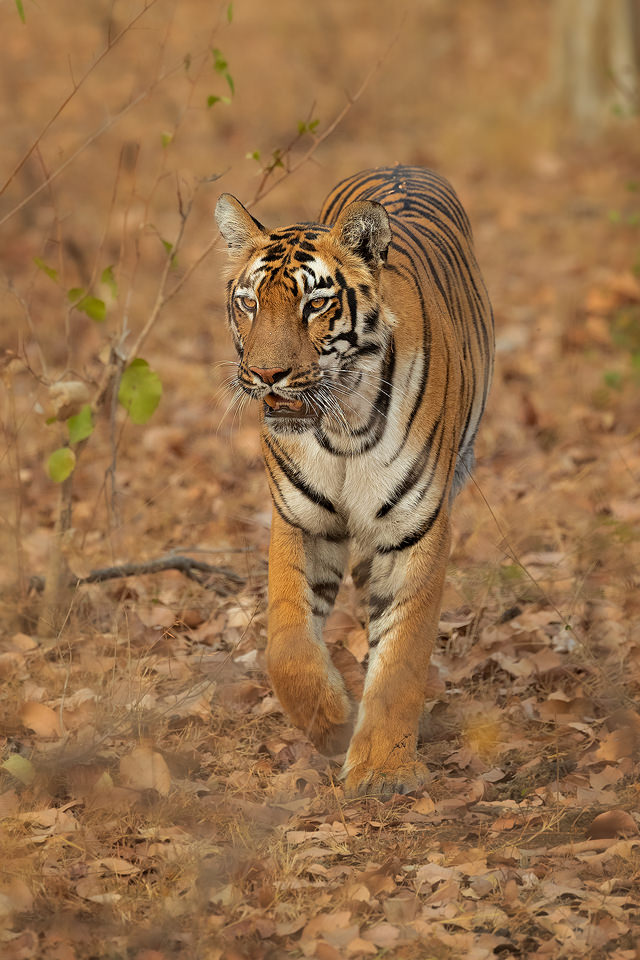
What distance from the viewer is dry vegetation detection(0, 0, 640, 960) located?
3035mm

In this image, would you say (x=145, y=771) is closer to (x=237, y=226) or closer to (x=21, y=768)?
(x=21, y=768)

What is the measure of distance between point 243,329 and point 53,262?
7.26 metres

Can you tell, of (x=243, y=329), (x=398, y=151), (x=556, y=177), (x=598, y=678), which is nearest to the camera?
(x=243, y=329)

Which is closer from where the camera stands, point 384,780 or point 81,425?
point 384,780

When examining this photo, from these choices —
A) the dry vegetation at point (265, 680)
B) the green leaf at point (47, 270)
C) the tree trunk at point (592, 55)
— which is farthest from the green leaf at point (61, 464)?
the tree trunk at point (592, 55)

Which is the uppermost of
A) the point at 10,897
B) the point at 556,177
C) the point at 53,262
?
the point at 556,177

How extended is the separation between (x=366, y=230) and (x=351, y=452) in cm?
73

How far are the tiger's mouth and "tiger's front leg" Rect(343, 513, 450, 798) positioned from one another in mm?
628

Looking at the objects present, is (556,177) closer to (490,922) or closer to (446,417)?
(446,417)

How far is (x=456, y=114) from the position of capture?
14.1 m

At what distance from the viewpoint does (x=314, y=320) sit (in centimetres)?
363

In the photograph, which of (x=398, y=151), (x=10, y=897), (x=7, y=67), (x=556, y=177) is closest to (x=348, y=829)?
(x=10, y=897)

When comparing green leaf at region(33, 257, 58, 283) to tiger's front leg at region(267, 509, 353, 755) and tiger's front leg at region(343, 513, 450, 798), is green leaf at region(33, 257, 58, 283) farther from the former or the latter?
tiger's front leg at region(343, 513, 450, 798)

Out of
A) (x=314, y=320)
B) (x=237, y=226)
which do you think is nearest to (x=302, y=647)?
(x=314, y=320)
